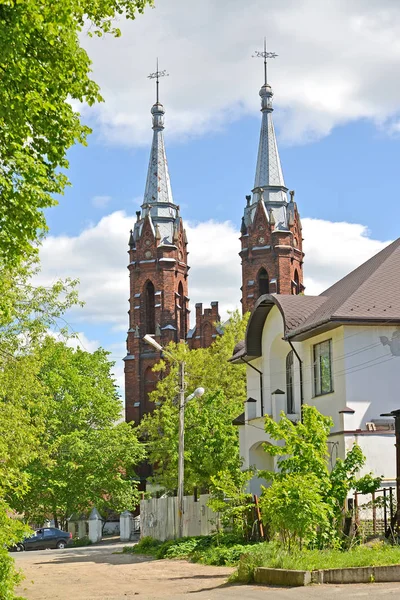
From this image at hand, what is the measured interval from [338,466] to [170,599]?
19.8 ft

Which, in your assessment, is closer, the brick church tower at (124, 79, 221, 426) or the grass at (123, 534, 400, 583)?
the grass at (123, 534, 400, 583)

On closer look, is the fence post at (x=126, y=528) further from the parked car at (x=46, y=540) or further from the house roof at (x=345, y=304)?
the house roof at (x=345, y=304)

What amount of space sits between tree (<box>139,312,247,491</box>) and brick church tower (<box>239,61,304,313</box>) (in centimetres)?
1541

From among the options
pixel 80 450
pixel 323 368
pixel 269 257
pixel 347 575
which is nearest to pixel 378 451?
pixel 323 368

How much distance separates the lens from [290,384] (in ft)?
102

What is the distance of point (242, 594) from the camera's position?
15.1 m

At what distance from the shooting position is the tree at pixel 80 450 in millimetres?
53406

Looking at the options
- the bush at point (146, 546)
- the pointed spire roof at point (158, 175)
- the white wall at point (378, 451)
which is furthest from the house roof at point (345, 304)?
the pointed spire roof at point (158, 175)

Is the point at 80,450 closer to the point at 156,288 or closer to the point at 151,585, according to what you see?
the point at 156,288

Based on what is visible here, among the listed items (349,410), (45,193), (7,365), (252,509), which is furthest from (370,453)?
(45,193)

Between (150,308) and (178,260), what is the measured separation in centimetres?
476

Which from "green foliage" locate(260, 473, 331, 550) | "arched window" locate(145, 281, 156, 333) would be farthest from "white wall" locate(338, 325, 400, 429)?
"arched window" locate(145, 281, 156, 333)

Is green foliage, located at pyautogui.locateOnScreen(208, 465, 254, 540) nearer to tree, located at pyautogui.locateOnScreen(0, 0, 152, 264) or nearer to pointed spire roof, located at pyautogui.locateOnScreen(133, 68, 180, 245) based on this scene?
tree, located at pyautogui.locateOnScreen(0, 0, 152, 264)

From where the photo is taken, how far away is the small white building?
25.6 m
